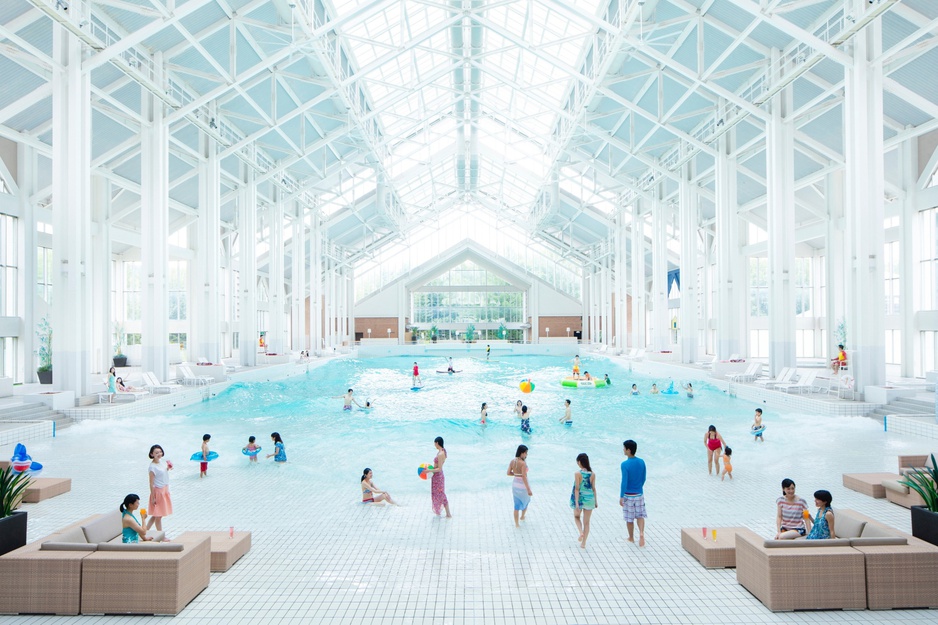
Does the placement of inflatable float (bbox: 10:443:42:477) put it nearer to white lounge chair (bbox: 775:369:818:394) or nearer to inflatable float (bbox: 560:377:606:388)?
white lounge chair (bbox: 775:369:818:394)

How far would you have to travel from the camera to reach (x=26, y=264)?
17.2 m

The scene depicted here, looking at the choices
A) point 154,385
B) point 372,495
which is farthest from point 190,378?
point 372,495

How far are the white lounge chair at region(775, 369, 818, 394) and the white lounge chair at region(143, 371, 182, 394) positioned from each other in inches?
610

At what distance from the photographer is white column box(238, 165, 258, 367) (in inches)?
895

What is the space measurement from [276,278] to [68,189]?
13.7 metres

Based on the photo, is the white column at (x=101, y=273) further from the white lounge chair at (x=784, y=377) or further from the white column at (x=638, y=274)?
the white column at (x=638, y=274)

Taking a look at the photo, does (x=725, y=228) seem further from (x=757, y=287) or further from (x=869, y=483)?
(x=869, y=483)

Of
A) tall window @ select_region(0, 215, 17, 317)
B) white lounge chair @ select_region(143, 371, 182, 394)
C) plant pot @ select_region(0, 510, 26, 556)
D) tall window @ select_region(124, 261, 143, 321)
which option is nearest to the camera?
plant pot @ select_region(0, 510, 26, 556)

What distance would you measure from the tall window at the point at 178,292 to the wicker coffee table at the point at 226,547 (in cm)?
2752

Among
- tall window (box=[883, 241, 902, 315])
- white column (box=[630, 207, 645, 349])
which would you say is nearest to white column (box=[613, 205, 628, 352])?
white column (box=[630, 207, 645, 349])

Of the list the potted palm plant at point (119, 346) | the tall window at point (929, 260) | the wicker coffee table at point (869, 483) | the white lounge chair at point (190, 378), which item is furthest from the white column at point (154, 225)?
the tall window at point (929, 260)

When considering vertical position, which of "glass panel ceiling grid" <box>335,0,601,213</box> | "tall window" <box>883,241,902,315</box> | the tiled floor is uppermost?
"glass panel ceiling grid" <box>335,0,601,213</box>

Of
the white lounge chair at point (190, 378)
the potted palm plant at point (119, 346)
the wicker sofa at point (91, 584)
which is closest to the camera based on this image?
the wicker sofa at point (91, 584)

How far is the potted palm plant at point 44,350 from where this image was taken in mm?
16875
